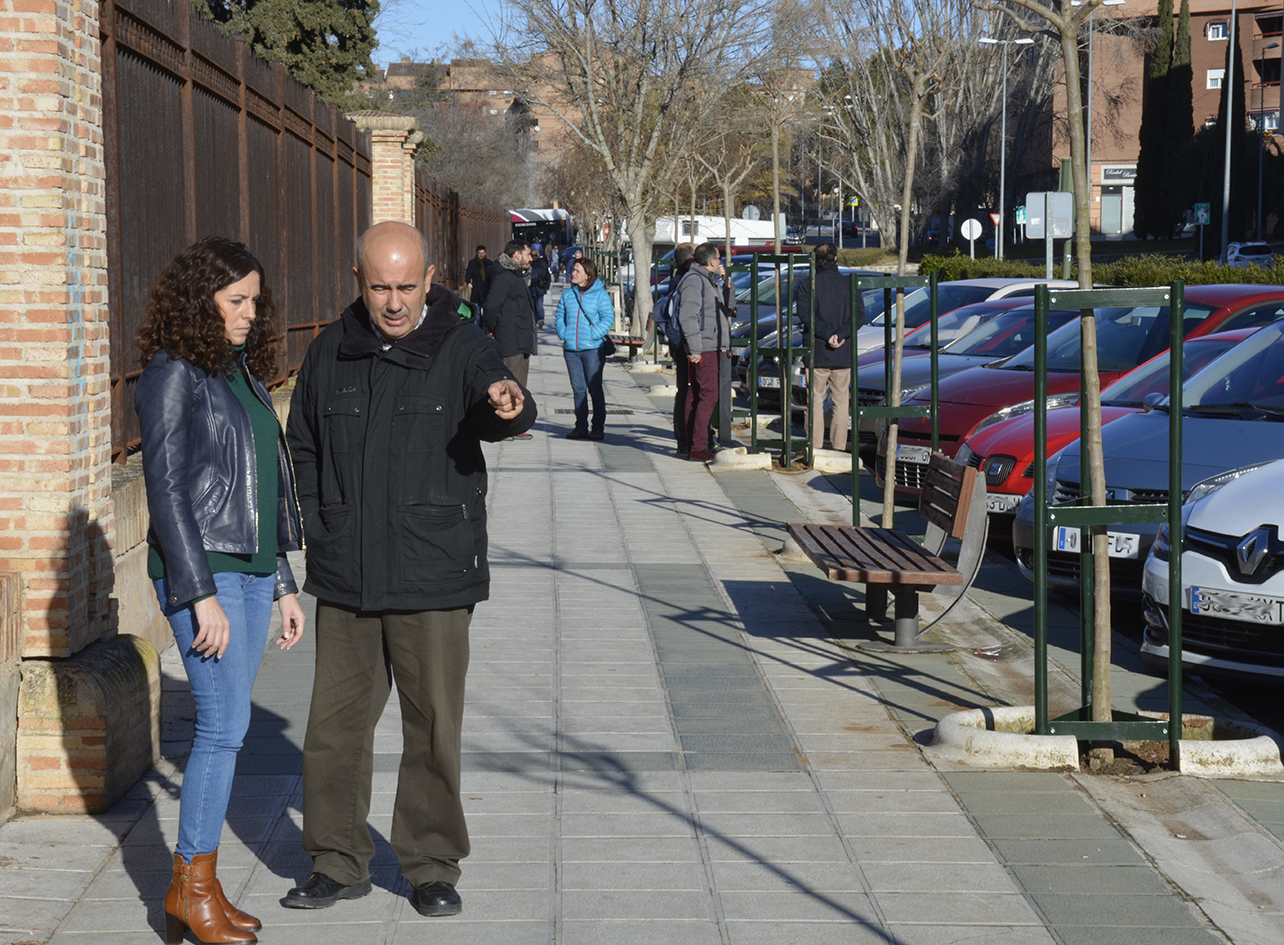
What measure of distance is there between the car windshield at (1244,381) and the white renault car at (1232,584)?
5.29ft

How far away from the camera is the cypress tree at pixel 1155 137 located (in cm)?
7206

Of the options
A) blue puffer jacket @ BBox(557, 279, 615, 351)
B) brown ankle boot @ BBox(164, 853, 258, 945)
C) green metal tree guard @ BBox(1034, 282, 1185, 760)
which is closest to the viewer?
brown ankle boot @ BBox(164, 853, 258, 945)

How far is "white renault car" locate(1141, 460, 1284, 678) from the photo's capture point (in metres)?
6.11

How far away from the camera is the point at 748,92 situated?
31062mm

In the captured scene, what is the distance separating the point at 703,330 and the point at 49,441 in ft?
28.9

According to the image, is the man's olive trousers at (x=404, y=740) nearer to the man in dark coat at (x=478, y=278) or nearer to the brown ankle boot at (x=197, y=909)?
the brown ankle boot at (x=197, y=909)

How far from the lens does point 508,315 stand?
50.0ft

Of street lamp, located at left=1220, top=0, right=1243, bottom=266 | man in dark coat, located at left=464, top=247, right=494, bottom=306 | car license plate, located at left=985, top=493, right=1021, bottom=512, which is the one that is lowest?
car license plate, located at left=985, top=493, right=1021, bottom=512

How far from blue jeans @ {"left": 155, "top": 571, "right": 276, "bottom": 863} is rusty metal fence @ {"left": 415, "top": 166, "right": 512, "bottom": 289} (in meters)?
16.6

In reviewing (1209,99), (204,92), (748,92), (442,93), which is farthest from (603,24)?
(1209,99)

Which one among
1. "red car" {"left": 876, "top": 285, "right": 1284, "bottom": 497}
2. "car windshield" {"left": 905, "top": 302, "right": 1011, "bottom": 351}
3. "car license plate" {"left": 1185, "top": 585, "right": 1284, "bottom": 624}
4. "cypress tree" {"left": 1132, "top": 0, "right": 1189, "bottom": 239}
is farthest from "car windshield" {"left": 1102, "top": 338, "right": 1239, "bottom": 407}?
"cypress tree" {"left": 1132, "top": 0, "right": 1189, "bottom": 239}

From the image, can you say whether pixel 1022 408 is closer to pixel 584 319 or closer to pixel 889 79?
pixel 584 319

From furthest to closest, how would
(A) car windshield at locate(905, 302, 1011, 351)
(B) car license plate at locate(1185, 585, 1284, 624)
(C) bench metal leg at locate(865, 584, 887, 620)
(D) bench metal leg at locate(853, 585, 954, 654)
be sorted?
1. (A) car windshield at locate(905, 302, 1011, 351)
2. (C) bench metal leg at locate(865, 584, 887, 620)
3. (D) bench metal leg at locate(853, 585, 954, 654)
4. (B) car license plate at locate(1185, 585, 1284, 624)

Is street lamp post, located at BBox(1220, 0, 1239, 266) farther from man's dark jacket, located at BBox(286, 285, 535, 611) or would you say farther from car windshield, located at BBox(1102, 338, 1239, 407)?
man's dark jacket, located at BBox(286, 285, 535, 611)
